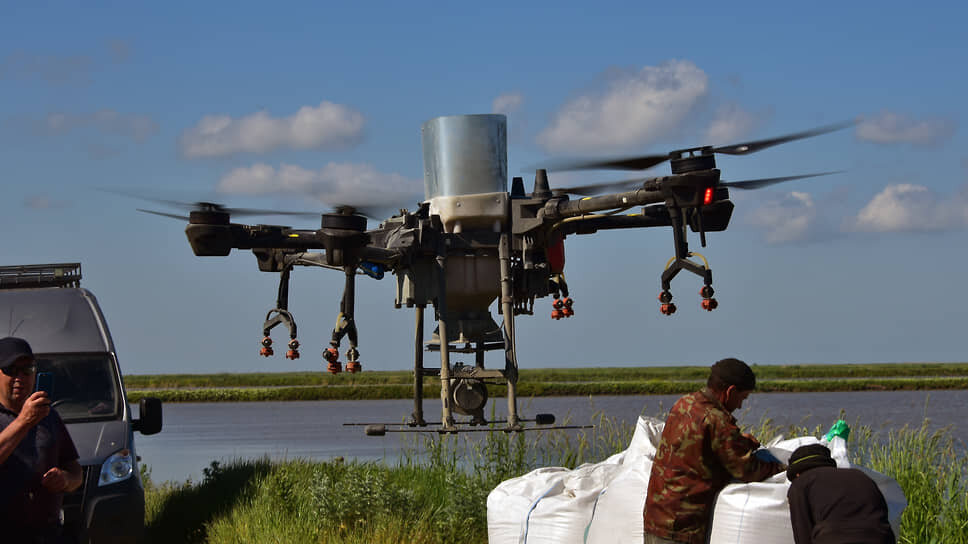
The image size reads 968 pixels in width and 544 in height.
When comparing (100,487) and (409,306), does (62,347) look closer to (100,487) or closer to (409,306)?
(100,487)

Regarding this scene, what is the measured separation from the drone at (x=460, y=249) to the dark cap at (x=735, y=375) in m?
9.00

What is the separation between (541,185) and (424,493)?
5.74 metres

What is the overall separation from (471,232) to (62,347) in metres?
7.22

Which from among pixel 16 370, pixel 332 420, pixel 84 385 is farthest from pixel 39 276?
pixel 332 420

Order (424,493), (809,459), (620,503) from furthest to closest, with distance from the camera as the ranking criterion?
1. (424,493)
2. (620,503)
3. (809,459)

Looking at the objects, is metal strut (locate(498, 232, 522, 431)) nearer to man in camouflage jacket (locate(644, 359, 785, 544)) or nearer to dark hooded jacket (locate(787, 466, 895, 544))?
man in camouflage jacket (locate(644, 359, 785, 544))

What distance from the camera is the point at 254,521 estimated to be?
13.1m

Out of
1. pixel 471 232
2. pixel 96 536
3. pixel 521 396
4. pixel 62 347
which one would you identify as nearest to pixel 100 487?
pixel 96 536

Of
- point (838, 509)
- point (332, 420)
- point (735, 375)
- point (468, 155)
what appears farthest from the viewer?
point (332, 420)

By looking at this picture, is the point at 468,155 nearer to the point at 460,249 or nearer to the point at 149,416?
the point at 460,249

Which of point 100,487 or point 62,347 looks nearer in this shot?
point 100,487

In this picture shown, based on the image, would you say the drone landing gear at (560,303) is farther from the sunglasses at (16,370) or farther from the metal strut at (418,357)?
the sunglasses at (16,370)

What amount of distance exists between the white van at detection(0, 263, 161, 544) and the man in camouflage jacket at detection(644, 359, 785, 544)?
5.78 meters

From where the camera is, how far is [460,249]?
1850 centimetres
